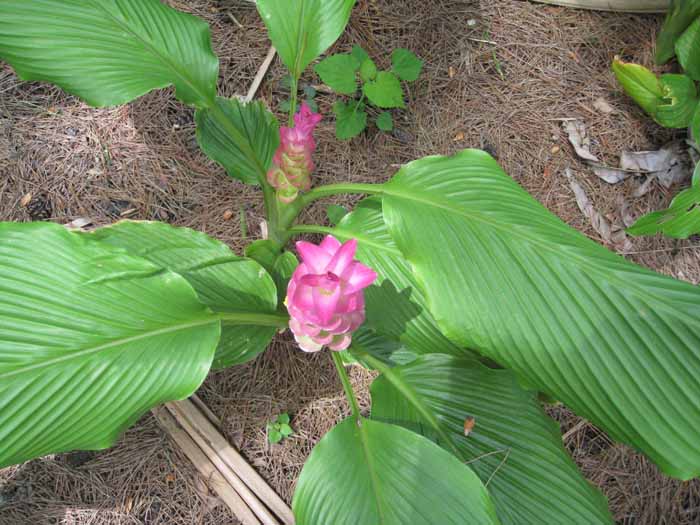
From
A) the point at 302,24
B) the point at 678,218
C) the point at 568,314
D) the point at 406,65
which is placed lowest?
the point at 678,218

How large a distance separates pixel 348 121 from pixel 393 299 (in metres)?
0.78

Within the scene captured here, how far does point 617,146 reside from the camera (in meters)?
1.87

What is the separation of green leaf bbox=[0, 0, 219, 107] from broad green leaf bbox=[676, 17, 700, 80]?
1.64 metres

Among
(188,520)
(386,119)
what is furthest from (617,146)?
(188,520)

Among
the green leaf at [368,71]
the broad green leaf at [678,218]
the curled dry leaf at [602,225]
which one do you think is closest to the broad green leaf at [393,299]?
the green leaf at [368,71]

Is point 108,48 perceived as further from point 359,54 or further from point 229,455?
point 229,455

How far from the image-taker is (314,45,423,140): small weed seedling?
170cm

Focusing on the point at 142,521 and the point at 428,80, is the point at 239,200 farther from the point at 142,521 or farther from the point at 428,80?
the point at 142,521

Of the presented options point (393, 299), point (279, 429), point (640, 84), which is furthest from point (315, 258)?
point (640, 84)

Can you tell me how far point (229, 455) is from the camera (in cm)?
154

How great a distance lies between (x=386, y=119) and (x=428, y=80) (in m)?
0.27

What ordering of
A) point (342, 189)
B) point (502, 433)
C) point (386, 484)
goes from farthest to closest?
point (342, 189) < point (502, 433) < point (386, 484)

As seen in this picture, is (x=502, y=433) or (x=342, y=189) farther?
(x=342, y=189)

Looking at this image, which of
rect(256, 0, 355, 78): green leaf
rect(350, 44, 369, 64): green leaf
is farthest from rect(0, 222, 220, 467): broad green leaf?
rect(350, 44, 369, 64): green leaf
